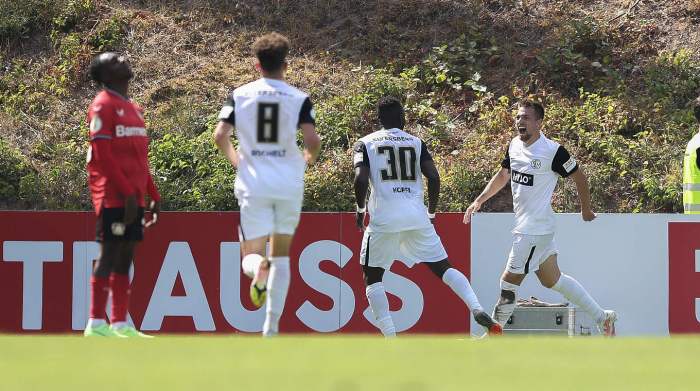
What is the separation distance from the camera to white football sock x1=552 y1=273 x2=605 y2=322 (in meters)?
12.6

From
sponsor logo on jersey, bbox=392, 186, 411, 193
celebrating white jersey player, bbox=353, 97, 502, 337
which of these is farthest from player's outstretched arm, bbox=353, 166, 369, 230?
sponsor logo on jersey, bbox=392, 186, 411, 193

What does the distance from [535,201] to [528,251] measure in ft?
1.53

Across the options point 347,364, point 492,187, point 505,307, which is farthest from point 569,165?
point 347,364

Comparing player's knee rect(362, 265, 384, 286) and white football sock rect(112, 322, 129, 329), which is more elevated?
player's knee rect(362, 265, 384, 286)

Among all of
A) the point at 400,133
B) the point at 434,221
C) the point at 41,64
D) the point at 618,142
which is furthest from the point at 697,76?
the point at 41,64

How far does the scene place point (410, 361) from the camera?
651 cm

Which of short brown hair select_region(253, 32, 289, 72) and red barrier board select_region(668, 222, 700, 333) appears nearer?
short brown hair select_region(253, 32, 289, 72)

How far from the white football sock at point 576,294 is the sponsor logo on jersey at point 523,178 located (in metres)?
0.98

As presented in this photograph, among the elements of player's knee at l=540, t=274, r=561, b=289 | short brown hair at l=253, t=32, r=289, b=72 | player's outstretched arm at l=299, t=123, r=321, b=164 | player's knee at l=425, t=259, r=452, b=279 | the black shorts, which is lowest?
player's knee at l=540, t=274, r=561, b=289

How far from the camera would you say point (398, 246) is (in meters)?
12.1

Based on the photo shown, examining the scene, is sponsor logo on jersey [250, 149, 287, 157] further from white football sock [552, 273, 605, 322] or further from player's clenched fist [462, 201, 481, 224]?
white football sock [552, 273, 605, 322]

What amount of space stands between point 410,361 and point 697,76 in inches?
508

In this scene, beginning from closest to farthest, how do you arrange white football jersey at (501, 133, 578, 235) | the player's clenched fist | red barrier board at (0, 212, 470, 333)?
white football jersey at (501, 133, 578, 235), the player's clenched fist, red barrier board at (0, 212, 470, 333)

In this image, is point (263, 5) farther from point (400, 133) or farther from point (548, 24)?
point (400, 133)
